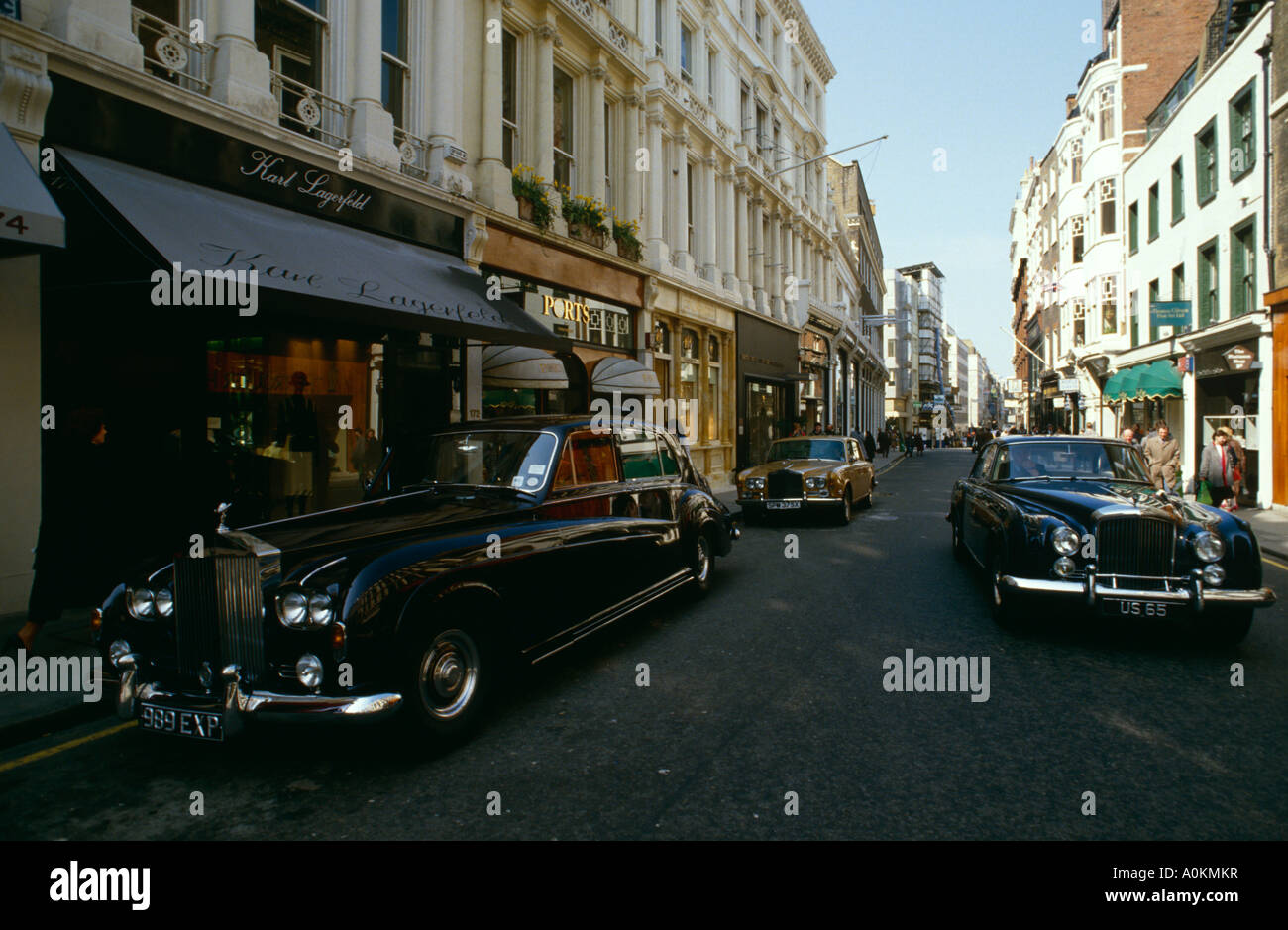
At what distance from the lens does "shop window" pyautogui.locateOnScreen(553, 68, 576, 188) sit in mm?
15852

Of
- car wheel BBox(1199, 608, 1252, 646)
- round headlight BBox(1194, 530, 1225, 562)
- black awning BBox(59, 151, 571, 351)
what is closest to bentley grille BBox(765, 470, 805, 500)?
black awning BBox(59, 151, 571, 351)

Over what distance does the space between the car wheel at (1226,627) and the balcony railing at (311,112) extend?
10.9m

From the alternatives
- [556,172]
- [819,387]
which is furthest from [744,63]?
[819,387]

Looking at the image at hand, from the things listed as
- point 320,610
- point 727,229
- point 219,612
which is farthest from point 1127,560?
point 727,229

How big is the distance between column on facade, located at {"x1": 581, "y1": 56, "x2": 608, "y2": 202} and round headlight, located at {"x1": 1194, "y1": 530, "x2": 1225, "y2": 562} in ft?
45.0

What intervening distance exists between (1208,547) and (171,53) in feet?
35.7

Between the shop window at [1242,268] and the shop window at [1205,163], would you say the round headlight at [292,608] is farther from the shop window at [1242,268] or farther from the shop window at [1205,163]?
the shop window at [1205,163]

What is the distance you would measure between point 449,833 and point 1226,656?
18.2ft

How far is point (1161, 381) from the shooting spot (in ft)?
67.3

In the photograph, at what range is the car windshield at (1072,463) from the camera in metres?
7.46

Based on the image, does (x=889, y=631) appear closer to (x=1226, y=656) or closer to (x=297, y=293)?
(x=1226, y=656)

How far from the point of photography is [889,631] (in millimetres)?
6195

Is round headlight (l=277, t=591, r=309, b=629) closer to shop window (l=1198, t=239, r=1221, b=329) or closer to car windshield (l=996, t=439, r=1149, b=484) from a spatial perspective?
car windshield (l=996, t=439, r=1149, b=484)
